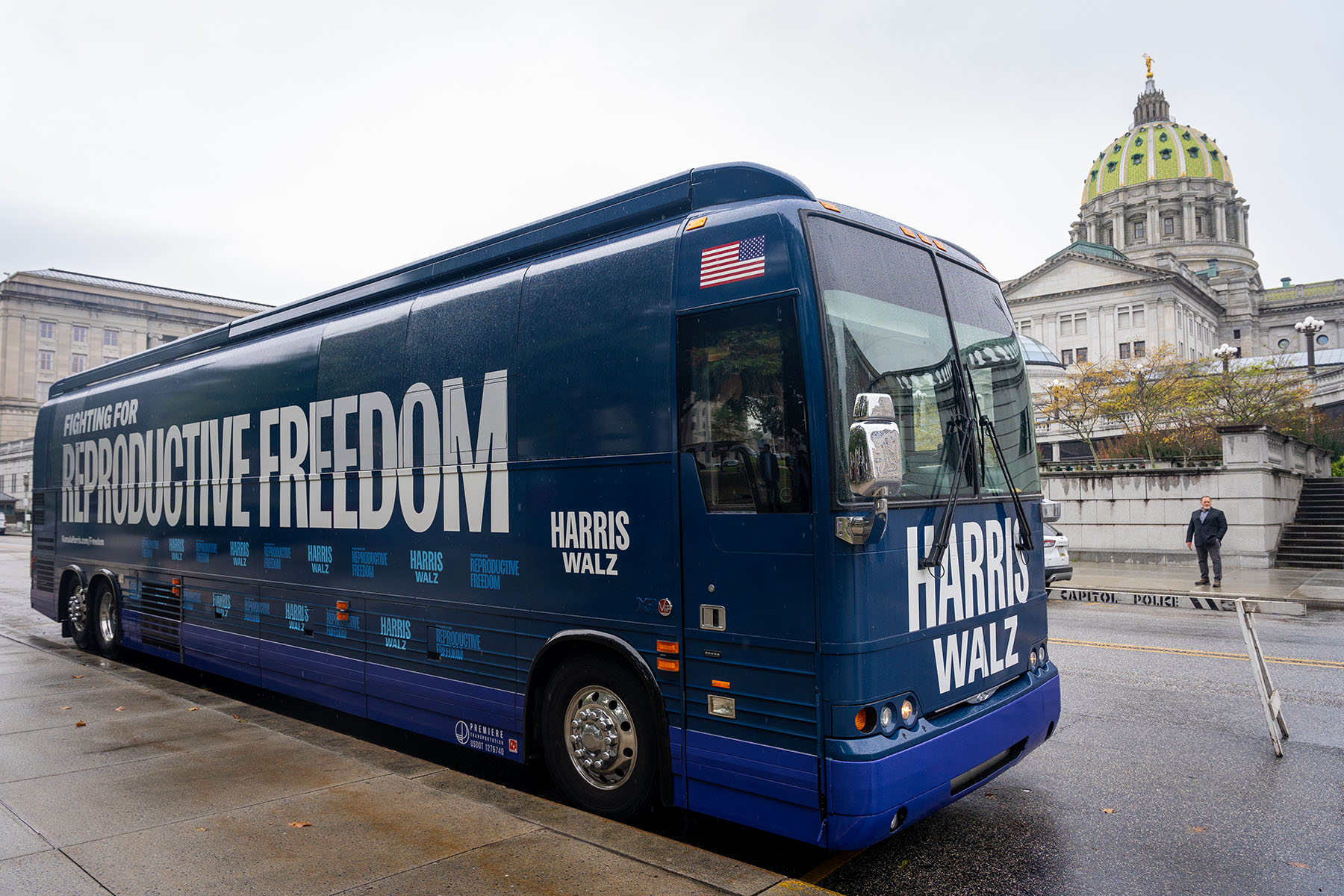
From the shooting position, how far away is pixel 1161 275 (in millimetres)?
83500

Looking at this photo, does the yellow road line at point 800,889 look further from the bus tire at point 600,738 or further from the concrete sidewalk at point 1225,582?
the concrete sidewalk at point 1225,582

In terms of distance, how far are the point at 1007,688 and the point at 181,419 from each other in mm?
8616

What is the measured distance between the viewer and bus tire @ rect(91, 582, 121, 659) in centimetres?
1120

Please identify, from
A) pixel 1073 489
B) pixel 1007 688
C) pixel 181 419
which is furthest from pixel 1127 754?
pixel 1073 489

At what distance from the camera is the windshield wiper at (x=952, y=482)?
15.3 ft

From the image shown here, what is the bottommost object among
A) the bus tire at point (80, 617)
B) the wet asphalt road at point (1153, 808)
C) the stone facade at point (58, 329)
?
the wet asphalt road at point (1153, 808)

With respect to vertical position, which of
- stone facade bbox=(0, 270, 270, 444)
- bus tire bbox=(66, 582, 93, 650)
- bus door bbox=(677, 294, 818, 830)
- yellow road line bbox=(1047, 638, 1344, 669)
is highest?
stone facade bbox=(0, 270, 270, 444)

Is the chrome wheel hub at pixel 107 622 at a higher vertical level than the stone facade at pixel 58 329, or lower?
lower

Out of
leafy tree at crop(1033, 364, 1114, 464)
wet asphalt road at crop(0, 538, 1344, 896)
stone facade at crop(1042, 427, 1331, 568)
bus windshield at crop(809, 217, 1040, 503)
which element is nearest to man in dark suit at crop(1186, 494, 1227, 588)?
stone facade at crop(1042, 427, 1331, 568)

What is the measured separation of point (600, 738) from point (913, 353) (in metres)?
2.79

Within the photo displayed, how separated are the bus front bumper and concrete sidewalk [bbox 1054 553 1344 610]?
1190 cm

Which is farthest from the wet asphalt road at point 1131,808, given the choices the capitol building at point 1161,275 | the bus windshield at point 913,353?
the capitol building at point 1161,275

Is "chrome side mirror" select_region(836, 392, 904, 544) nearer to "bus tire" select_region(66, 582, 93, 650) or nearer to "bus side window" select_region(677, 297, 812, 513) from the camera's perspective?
"bus side window" select_region(677, 297, 812, 513)

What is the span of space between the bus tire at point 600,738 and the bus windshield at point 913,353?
1791 mm
